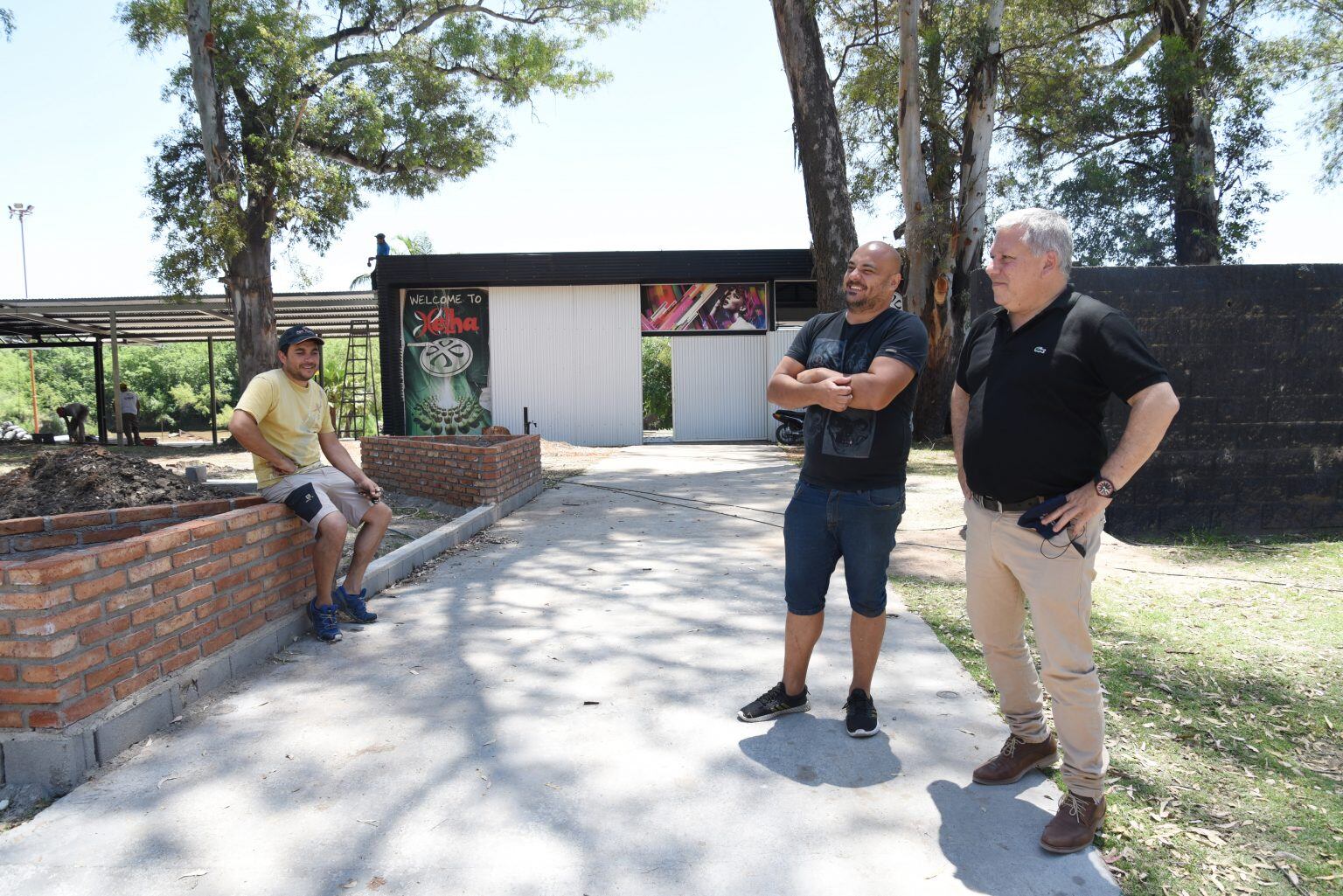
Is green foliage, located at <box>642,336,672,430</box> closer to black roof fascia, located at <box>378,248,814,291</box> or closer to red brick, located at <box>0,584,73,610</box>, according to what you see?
black roof fascia, located at <box>378,248,814,291</box>

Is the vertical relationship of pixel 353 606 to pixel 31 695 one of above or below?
below

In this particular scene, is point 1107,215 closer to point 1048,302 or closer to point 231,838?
point 1048,302

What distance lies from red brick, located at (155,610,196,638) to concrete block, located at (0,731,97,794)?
56 centimetres

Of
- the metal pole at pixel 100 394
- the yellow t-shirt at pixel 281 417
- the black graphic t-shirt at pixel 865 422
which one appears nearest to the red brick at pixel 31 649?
the yellow t-shirt at pixel 281 417

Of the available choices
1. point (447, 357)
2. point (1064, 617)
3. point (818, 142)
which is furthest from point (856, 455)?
point (447, 357)

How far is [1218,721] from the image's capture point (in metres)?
3.53

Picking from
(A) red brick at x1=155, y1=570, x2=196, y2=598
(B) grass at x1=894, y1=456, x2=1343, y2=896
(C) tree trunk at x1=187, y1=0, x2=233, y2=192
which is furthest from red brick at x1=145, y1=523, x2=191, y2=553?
(C) tree trunk at x1=187, y1=0, x2=233, y2=192

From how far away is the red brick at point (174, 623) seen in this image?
3498 millimetres

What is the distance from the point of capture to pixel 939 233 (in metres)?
15.8

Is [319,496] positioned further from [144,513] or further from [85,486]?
[85,486]

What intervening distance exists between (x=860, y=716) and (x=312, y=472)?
10.6 ft

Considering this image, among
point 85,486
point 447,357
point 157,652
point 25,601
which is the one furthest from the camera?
point 447,357

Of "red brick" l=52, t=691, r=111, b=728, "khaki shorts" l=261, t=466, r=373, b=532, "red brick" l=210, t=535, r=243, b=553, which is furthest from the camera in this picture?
"khaki shorts" l=261, t=466, r=373, b=532

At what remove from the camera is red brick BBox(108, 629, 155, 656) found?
3220 millimetres
